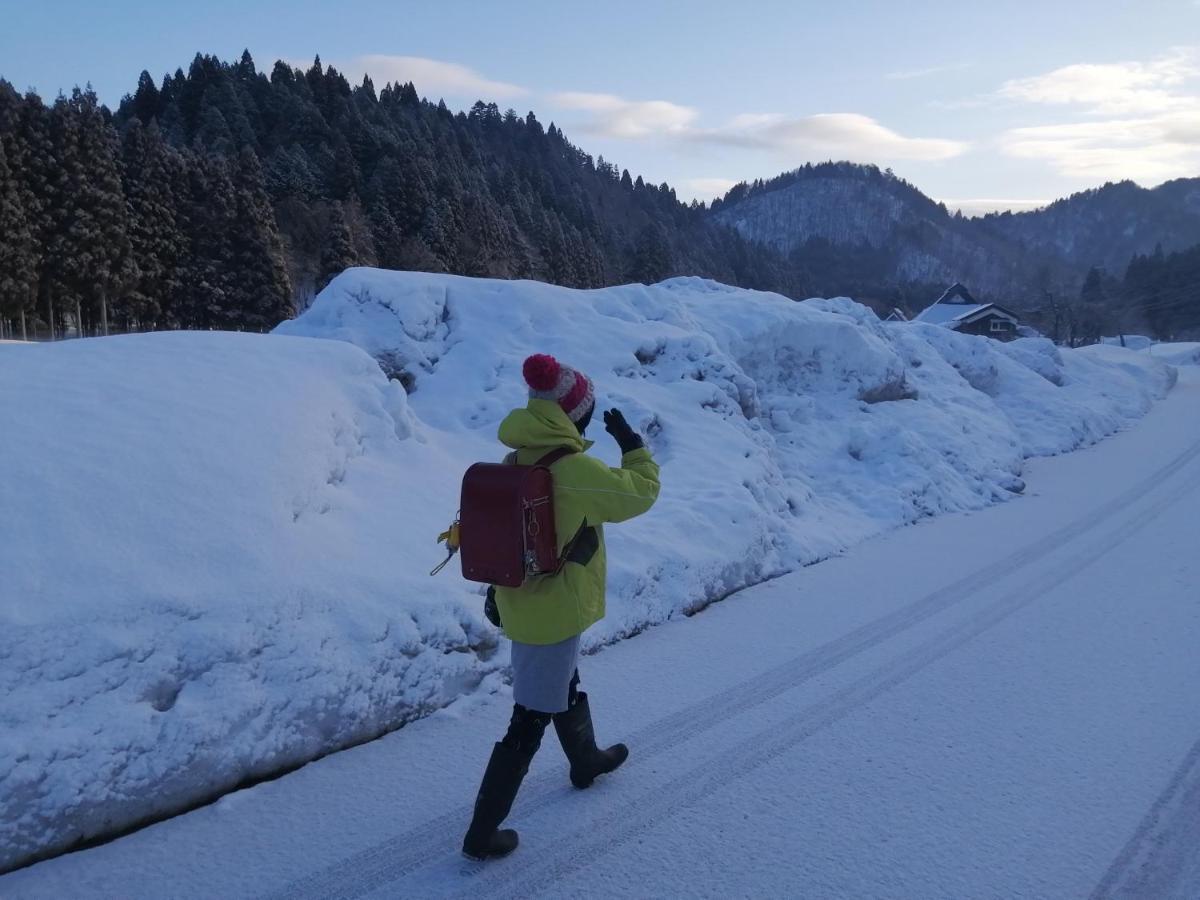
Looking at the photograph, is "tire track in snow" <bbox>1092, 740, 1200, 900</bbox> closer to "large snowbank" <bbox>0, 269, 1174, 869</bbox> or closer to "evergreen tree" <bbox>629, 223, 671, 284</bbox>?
"large snowbank" <bbox>0, 269, 1174, 869</bbox>

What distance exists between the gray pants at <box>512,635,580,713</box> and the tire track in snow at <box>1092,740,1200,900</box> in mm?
2071

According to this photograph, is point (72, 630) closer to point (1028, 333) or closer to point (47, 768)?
point (47, 768)

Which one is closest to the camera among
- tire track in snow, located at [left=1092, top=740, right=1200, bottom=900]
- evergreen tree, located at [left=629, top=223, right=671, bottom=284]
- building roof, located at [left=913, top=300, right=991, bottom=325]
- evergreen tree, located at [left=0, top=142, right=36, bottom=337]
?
tire track in snow, located at [left=1092, top=740, right=1200, bottom=900]

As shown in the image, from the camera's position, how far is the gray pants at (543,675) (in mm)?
3201

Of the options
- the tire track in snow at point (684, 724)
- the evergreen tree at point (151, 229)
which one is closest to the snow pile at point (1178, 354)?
the tire track in snow at point (684, 724)

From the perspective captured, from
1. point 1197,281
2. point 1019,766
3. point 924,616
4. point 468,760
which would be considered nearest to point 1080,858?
point 1019,766

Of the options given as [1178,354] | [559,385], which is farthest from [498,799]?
[1178,354]

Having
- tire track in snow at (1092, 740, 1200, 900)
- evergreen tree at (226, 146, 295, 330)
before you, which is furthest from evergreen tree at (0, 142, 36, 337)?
tire track in snow at (1092, 740, 1200, 900)

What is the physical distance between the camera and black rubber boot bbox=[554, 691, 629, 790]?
137 inches

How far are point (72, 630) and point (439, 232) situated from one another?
48.6 m

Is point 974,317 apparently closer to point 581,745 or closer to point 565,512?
point 581,745

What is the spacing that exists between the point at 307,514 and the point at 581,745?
2.38m

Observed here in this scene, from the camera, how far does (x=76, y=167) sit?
30078 mm

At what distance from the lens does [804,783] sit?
3670 mm
